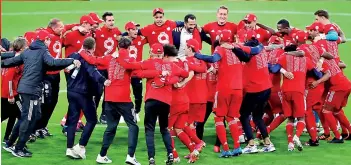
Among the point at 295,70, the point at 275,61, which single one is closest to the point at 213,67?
the point at 275,61

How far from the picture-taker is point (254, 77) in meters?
13.2

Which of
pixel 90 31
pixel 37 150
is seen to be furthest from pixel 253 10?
pixel 37 150

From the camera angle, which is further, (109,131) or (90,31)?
(90,31)

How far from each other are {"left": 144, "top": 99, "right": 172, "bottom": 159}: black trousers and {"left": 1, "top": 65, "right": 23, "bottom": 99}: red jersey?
7.74 ft

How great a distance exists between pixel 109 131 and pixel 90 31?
2.98 m

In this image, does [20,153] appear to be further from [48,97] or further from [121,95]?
[121,95]

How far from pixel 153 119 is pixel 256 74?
204 cm

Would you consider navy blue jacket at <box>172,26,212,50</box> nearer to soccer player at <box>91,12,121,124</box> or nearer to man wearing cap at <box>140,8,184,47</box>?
man wearing cap at <box>140,8,184,47</box>

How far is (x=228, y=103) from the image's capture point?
1297cm

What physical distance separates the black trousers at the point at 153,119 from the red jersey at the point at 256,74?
5.66ft

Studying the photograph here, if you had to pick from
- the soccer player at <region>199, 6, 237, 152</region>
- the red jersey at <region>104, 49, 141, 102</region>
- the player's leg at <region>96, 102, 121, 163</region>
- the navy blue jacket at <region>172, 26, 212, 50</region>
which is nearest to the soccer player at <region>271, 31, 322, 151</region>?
the soccer player at <region>199, 6, 237, 152</region>

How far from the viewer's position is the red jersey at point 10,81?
42.6 ft

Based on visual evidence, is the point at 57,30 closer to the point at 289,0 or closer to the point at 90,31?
the point at 90,31

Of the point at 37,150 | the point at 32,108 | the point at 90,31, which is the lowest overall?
the point at 37,150
